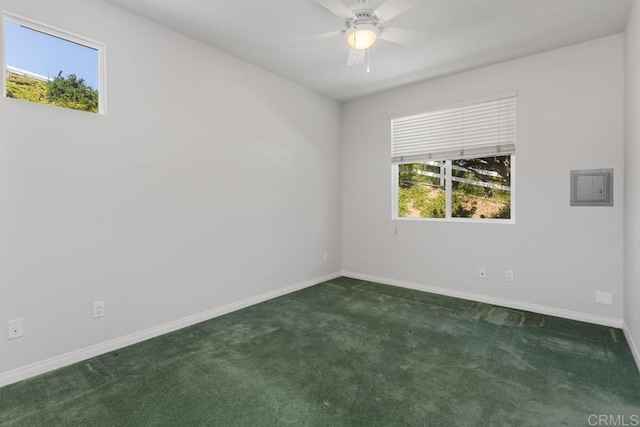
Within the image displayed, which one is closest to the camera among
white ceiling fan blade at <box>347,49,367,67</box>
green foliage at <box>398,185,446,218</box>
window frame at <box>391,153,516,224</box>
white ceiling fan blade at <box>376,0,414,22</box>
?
white ceiling fan blade at <box>376,0,414,22</box>

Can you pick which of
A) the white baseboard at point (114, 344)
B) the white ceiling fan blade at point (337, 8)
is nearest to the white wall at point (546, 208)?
the white ceiling fan blade at point (337, 8)

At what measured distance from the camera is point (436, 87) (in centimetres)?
405

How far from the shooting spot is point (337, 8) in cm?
229

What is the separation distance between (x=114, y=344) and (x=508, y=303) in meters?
3.98

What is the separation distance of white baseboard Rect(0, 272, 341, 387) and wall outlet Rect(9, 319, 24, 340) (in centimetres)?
23

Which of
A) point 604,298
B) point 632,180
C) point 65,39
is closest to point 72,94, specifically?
point 65,39

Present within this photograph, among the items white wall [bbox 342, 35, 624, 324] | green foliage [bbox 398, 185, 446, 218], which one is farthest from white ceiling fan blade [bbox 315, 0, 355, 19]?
green foliage [bbox 398, 185, 446, 218]

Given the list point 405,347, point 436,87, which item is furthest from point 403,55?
point 405,347

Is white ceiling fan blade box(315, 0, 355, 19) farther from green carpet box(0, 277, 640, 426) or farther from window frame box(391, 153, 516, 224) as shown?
green carpet box(0, 277, 640, 426)

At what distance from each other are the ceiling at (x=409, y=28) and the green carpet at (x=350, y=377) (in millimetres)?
2714

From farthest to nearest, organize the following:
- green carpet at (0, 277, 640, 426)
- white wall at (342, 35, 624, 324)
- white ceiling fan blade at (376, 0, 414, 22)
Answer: white wall at (342, 35, 624, 324)
white ceiling fan blade at (376, 0, 414, 22)
green carpet at (0, 277, 640, 426)

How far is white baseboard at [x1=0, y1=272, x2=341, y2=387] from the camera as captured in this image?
2.12 m

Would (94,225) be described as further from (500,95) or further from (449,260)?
(500,95)

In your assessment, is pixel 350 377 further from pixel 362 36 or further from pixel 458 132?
pixel 458 132
